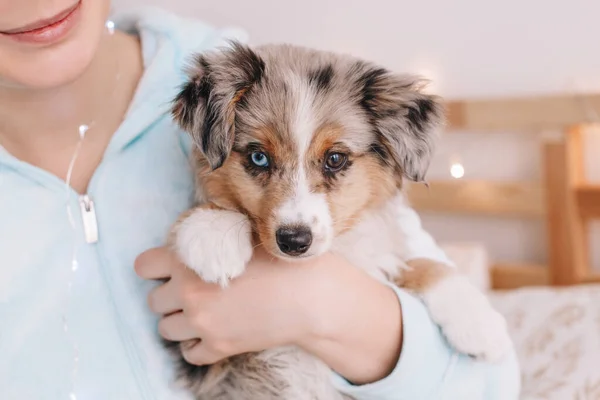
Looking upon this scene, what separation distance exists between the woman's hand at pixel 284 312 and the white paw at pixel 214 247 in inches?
1.7

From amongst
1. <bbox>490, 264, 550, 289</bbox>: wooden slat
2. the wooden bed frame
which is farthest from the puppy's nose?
<bbox>490, 264, 550, 289</bbox>: wooden slat

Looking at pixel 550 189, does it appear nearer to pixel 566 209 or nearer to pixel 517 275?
pixel 566 209

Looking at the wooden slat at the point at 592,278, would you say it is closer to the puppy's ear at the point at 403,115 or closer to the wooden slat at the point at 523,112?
the wooden slat at the point at 523,112

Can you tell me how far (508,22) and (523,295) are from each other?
1.26 metres

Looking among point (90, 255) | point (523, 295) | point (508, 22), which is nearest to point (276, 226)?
point (90, 255)

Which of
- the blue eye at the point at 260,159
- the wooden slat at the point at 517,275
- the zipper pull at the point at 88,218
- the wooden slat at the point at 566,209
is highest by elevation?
the blue eye at the point at 260,159

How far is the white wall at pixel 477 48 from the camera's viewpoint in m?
2.80

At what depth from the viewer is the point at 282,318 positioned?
1229 mm

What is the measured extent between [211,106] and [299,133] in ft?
0.61

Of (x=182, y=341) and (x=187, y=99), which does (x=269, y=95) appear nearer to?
(x=187, y=99)

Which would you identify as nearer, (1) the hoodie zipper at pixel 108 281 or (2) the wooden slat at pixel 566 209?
(1) the hoodie zipper at pixel 108 281

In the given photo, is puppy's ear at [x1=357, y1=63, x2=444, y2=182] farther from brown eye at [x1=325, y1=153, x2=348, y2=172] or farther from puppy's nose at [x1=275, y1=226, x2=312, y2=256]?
puppy's nose at [x1=275, y1=226, x2=312, y2=256]

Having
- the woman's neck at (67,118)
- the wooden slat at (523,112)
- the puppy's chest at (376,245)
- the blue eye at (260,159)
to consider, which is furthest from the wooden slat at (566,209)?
the woman's neck at (67,118)

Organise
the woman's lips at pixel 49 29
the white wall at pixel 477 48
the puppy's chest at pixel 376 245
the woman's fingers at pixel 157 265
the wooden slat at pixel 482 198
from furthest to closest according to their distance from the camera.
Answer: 1. the wooden slat at pixel 482 198
2. the white wall at pixel 477 48
3. the puppy's chest at pixel 376 245
4. the woman's fingers at pixel 157 265
5. the woman's lips at pixel 49 29
